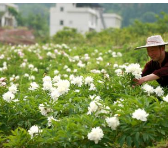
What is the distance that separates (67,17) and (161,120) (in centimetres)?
6177

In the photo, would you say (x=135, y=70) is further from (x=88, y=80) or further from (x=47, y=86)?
(x=47, y=86)

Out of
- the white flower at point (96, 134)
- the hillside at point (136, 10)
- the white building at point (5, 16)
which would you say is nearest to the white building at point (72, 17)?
the white building at point (5, 16)

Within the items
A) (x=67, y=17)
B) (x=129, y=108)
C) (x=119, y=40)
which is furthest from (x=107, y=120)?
(x=67, y=17)

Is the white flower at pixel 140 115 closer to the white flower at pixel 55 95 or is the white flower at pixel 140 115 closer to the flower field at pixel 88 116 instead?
the flower field at pixel 88 116

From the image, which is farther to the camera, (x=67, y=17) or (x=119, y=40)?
(x=67, y=17)

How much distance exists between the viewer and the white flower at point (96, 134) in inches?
121

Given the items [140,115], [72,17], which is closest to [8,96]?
[140,115]

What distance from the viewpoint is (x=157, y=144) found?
4301 millimetres

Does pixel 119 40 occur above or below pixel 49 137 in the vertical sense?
above

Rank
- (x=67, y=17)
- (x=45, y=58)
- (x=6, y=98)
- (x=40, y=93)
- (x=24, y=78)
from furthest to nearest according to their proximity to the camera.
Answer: (x=67, y=17) < (x=45, y=58) < (x=24, y=78) < (x=40, y=93) < (x=6, y=98)

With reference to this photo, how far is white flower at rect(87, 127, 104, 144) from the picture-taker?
306cm

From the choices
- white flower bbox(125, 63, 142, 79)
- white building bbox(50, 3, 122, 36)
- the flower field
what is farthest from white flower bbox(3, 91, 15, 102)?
white building bbox(50, 3, 122, 36)

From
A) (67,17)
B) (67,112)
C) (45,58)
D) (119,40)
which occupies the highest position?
(67,17)

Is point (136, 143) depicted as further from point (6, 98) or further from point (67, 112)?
point (6, 98)
